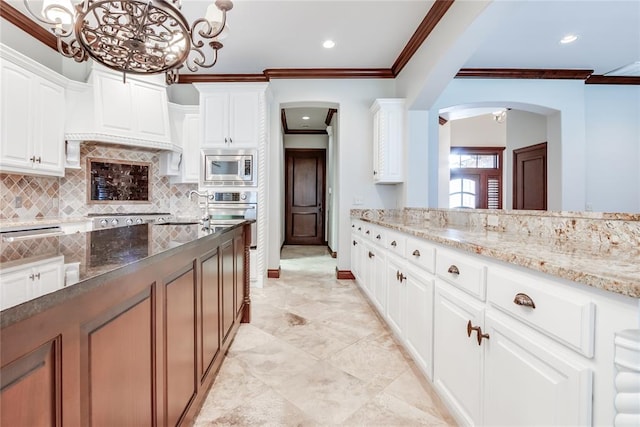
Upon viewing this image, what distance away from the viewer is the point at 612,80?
418cm

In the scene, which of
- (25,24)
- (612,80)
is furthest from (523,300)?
(612,80)

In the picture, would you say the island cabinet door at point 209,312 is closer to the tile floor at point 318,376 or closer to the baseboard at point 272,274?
the tile floor at point 318,376

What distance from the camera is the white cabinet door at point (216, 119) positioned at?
3822 millimetres

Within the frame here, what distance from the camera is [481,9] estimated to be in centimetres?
211

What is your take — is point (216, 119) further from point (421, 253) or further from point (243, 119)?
point (421, 253)

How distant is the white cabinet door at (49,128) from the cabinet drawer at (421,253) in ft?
12.2

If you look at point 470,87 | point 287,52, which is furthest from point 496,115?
point 287,52

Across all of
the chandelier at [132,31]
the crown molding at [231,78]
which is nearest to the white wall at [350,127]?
the crown molding at [231,78]

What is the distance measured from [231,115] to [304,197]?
12.7 ft

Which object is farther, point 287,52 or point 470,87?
point 470,87

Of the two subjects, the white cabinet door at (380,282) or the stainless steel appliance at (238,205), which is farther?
the stainless steel appliance at (238,205)

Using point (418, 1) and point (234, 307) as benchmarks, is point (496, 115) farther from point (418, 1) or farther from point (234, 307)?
point (234, 307)

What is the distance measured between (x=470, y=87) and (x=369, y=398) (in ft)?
13.1

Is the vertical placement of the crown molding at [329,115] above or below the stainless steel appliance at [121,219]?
above
